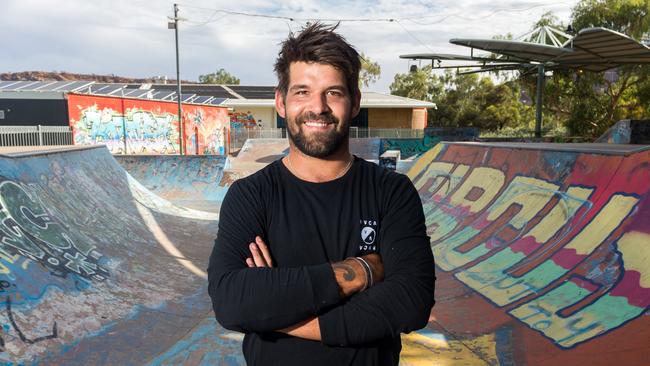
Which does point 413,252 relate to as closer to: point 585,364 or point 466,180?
point 585,364

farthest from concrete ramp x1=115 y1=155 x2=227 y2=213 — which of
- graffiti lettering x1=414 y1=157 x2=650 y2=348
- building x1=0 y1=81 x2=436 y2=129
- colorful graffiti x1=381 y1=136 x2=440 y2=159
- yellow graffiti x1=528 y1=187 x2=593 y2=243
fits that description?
colorful graffiti x1=381 y1=136 x2=440 y2=159

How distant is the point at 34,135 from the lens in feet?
55.2

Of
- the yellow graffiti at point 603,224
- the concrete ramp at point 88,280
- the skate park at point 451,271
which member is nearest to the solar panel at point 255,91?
the concrete ramp at point 88,280

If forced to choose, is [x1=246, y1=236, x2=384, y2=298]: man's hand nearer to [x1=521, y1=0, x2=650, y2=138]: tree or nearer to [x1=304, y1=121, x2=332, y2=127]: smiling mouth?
[x1=304, y1=121, x2=332, y2=127]: smiling mouth

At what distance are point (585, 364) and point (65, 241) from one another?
5.85 m

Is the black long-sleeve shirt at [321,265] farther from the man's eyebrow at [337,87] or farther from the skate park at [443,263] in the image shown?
the skate park at [443,263]

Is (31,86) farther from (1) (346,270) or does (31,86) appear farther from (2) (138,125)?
(1) (346,270)

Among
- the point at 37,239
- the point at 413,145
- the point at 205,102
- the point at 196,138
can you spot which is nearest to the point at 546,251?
the point at 37,239

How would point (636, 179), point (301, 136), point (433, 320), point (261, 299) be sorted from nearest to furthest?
point (261, 299) < point (301, 136) < point (433, 320) < point (636, 179)

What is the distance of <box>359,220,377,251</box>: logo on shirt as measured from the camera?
5.56ft

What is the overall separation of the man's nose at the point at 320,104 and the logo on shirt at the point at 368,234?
18.0 inches

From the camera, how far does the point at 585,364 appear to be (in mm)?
3439

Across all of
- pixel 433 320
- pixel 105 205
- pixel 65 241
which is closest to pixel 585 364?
pixel 433 320

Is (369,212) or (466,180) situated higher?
(369,212)
